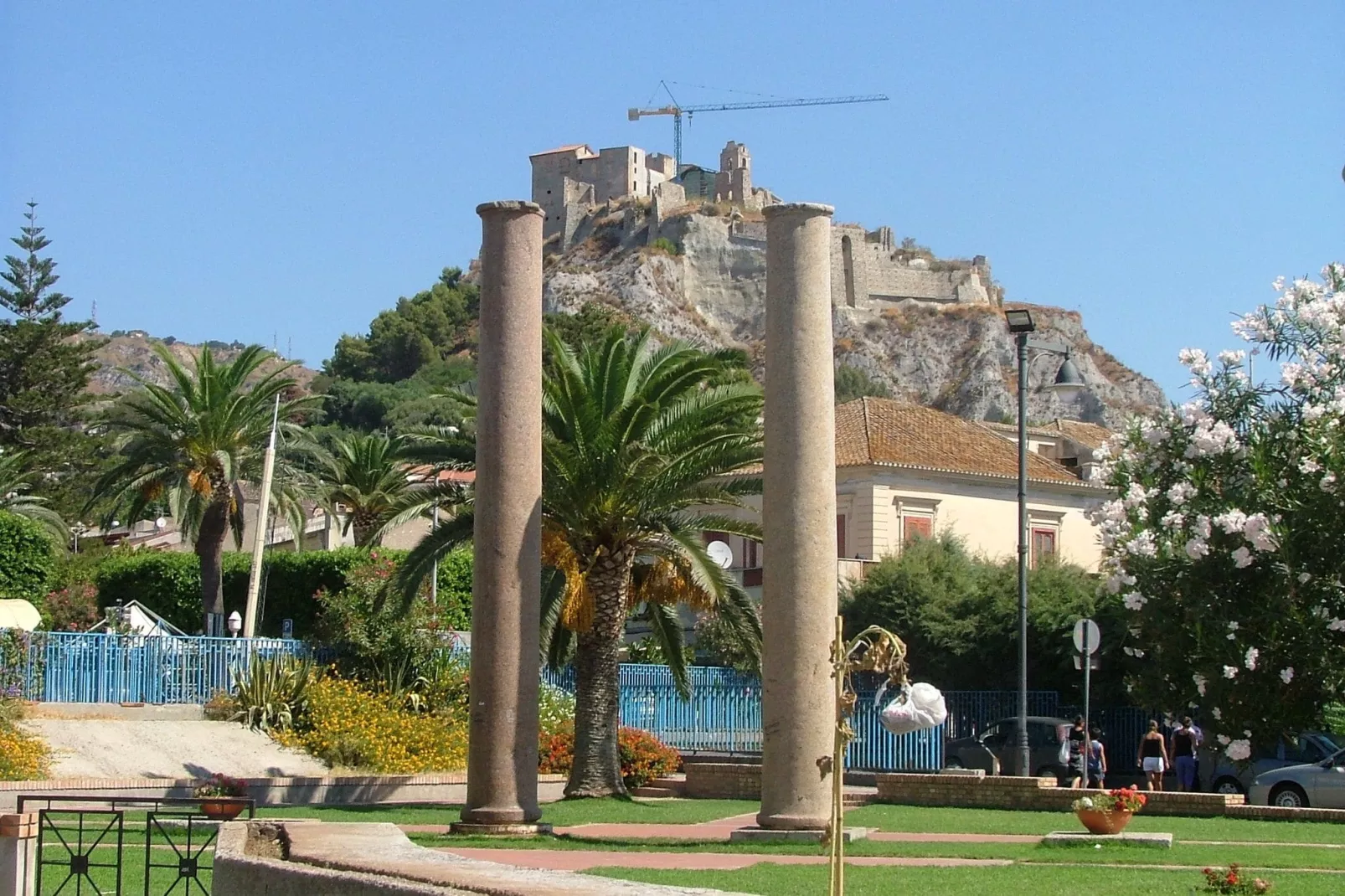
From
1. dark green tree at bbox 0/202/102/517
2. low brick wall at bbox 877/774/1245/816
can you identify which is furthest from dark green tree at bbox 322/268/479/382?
low brick wall at bbox 877/774/1245/816

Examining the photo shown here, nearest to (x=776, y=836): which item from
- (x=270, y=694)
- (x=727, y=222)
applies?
(x=270, y=694)

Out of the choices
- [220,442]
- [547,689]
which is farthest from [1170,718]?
[220,442]

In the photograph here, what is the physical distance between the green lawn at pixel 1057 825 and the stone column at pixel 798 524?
12.3 feet

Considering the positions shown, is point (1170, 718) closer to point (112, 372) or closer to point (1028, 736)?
point (1028, 736)

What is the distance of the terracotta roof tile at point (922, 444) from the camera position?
170 feet

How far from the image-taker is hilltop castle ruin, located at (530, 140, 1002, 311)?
14875 cm

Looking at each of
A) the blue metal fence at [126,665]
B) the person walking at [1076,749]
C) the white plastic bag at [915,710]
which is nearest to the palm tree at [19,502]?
the blue metal fence at [126,665]

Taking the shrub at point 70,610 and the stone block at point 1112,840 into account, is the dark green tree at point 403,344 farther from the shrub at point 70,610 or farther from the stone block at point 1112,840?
the stone block at point 1112,840

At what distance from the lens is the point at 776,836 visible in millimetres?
16438

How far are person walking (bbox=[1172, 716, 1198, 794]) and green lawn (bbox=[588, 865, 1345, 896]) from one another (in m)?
13.5

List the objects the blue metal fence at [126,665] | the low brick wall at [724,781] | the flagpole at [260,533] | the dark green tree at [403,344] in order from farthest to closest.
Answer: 1. the dark green tree at [403,344]
2. the flagpole at [260,533]
3. the low brick wall at [724,781]
4. the blue metal fence at [126,665]

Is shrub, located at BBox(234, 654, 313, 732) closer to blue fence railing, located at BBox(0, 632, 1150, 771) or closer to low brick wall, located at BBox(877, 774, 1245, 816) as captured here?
blue fence railing, located at BBox(0, 632, 1150, 771)

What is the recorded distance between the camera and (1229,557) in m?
14.7

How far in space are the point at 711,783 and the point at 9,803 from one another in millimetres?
10808
